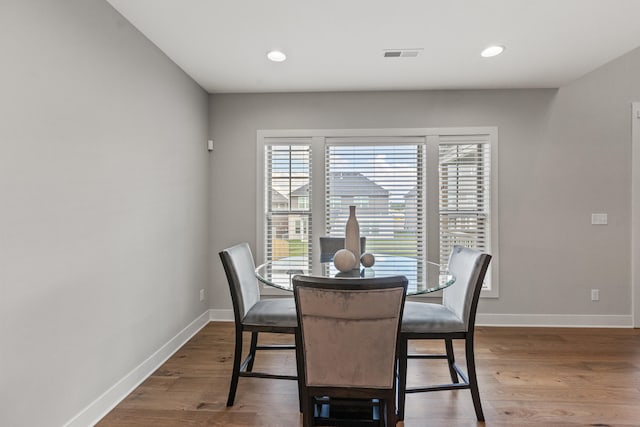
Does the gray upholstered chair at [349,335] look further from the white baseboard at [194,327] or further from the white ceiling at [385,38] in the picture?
the white ceiling at [385,38]

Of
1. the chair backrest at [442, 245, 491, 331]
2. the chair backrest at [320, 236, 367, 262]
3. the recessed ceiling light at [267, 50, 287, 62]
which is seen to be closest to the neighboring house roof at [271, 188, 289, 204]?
the chair backrest at [320, 236, 367, 262]

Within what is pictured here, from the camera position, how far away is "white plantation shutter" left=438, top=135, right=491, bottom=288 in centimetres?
361

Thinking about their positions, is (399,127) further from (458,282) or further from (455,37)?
(458,282)

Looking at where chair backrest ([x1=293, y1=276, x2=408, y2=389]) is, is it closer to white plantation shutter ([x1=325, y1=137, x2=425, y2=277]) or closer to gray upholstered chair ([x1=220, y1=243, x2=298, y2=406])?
gray upholstered chair ([x1=220, y1=243, x2=298, y2=406])

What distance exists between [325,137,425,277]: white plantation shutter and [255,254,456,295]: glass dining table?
30.6 inches

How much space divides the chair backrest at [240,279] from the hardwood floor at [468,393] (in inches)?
23.2

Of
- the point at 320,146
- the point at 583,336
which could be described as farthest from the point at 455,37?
the point at 583,336

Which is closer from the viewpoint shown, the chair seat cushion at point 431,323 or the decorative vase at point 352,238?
the chair seat cushion at point 431,323

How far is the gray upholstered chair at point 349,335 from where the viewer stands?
1434 mm

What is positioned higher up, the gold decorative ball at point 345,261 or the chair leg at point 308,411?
the gold decorative ball at point 345,261

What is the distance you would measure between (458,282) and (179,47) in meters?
2.74

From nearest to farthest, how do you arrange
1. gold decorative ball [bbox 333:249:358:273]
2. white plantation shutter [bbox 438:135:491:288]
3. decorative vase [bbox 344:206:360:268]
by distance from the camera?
gold decorative ball [bbox 333:249:358:273], decorative vase [bbox 344:206:360:268], white plantation shutter [bbox 438:135:491:288]

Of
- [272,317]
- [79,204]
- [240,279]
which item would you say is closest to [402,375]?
[272,317]

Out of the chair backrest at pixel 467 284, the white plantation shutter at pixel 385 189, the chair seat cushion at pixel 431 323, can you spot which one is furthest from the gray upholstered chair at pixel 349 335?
the white plantation shutter at pixel 385 189
